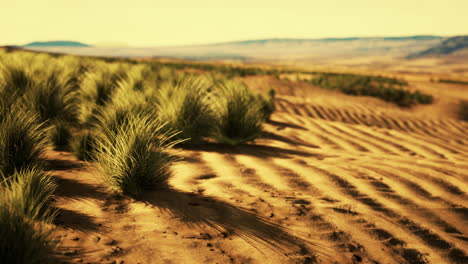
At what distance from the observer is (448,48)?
144 m

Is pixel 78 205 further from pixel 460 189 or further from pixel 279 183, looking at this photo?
pixel 460 189

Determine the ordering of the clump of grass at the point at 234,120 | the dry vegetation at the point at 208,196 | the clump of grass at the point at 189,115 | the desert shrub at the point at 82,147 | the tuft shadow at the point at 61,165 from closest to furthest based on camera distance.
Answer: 1. the dry vegetation at the point at 208,196
2. the tuft shadow at the point at 61,165
3. the desert shrub at the point at 82,147
4. the clump of grass at the point at 189,115
5. the clump of grass at the point at 234,120

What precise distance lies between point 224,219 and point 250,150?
6.15ft

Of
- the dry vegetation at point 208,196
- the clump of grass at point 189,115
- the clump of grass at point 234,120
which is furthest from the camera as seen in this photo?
the clump of grass at point 234,120

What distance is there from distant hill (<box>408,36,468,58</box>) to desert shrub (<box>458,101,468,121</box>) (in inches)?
5087

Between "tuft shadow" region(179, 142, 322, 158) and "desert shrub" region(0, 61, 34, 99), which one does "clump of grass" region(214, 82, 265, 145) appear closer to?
"tuft shadow" region(179, 142, 322, 158)

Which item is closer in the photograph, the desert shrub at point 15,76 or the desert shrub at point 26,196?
the desert shrub at point 26,196

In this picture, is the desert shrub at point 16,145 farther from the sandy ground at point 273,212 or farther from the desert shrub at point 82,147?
the desert shrub at point 82,147

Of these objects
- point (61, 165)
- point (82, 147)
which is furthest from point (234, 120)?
point (61, 165)

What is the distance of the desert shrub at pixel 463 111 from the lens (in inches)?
463

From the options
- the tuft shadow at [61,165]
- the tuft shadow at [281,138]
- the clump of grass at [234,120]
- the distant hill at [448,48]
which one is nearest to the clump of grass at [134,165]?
the tuft shadow at [61,165]

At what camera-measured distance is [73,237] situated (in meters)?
1.87

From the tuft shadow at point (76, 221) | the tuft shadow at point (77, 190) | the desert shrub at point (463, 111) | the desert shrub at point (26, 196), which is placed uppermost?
the desert shrub at point (26, 196)

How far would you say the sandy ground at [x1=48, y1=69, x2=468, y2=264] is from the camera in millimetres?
1899
